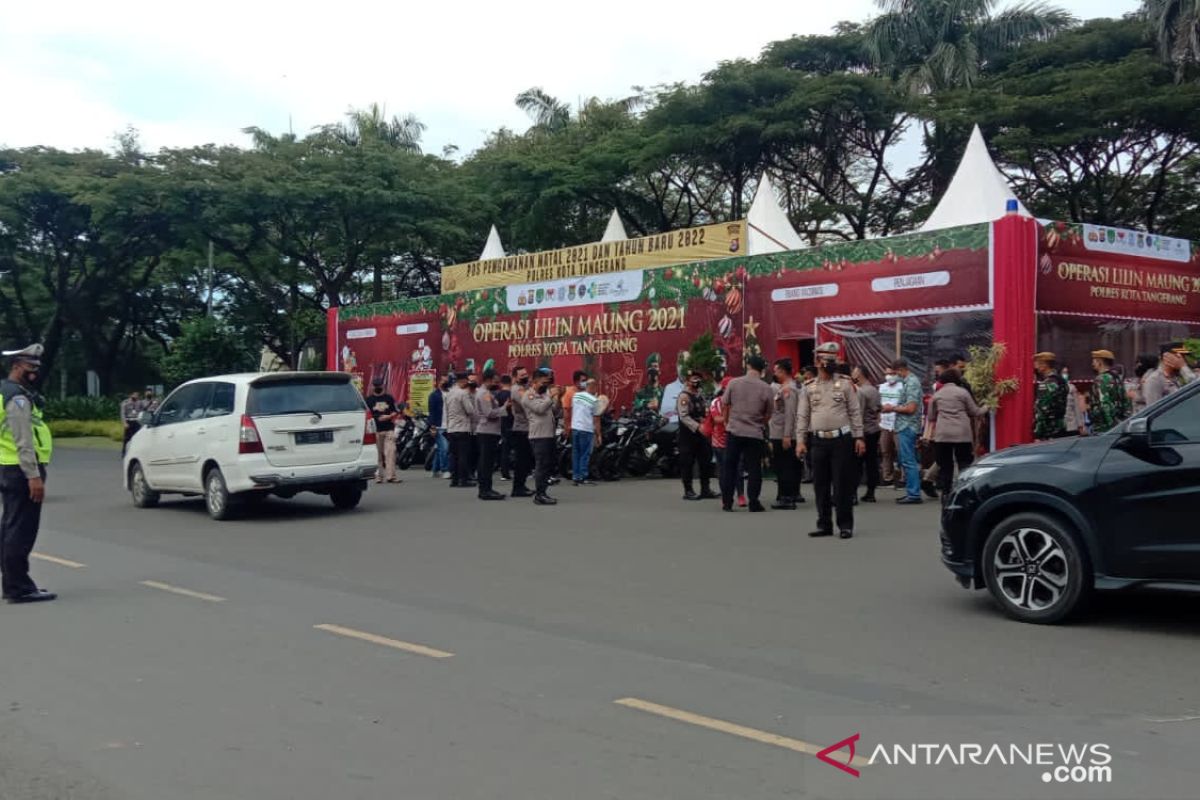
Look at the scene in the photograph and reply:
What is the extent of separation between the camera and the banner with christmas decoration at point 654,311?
1739 centimetres

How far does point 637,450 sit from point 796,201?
18.9 m

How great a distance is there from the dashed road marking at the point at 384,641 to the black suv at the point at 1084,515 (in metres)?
3.40

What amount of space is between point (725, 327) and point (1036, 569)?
13.4m

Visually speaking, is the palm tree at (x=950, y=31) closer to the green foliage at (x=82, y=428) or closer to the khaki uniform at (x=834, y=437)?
the khaki uniform at (x=834, y=437)

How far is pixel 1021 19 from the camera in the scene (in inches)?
1358

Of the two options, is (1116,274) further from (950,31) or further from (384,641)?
(950,31)

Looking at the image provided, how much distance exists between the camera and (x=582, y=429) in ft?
60.1

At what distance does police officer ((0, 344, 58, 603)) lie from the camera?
27.6 ft

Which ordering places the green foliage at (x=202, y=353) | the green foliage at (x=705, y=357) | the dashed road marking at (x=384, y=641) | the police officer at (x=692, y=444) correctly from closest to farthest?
the dashed road marking at (x=384, y=641) → the police officer at (x=692, y=444) → the green foliage at (x=705, y=357) → the green foliage at (x=202, y=353)

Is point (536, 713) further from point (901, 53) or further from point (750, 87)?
point (901, 53)

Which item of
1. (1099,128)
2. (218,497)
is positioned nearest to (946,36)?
(1099,128)

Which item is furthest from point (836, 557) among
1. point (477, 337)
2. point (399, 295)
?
point (399, 295)

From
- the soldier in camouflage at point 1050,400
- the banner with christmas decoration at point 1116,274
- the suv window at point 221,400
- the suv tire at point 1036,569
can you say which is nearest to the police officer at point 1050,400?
the soldier in camouflage at point 1050,400

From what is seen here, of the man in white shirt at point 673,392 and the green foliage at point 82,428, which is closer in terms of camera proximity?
the man in white shirt at point 673,392
